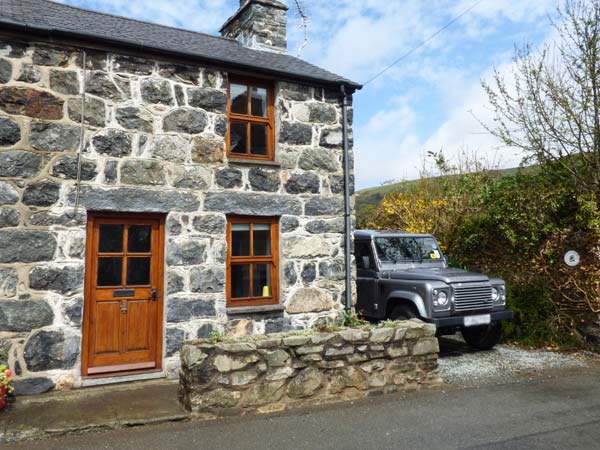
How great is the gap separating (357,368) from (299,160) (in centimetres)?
348

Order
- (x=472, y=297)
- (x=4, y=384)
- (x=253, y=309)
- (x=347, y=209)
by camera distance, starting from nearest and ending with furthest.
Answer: (x=4, y=384) < (x=253, y=309) < (x=472, y=297) < (x=347, y=209)

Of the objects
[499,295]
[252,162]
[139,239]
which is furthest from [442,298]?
[139,239]

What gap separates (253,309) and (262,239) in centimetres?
112

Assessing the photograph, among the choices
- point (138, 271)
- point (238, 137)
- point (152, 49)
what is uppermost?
point (152, 49)

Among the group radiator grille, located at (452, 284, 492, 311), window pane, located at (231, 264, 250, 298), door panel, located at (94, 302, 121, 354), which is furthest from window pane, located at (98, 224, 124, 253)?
radiator grille, located at (452, 284, 492, 311)

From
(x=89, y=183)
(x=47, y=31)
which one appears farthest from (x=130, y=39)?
(x=89, y=183)

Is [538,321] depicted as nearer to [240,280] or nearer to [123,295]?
[240,280]

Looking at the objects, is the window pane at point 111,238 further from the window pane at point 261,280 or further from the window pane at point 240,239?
the window pane at point 261,280

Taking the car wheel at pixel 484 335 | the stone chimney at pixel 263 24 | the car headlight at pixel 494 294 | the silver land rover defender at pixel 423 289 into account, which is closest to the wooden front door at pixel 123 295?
the silver land rover defender at pixel 423 289

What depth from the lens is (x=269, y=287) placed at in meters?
7.48

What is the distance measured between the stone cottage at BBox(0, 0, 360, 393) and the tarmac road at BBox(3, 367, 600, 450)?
6.23 feet

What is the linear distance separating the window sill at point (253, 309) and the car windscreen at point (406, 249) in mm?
2297

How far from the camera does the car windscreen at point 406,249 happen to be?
28.3 feet

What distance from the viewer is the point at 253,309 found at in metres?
7.12
